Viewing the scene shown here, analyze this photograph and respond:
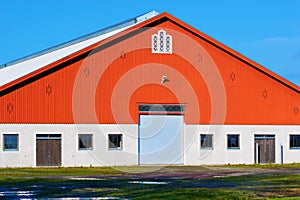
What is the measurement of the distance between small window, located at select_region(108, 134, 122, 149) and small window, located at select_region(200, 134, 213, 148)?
578cm

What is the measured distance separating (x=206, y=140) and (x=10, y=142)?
1332cm

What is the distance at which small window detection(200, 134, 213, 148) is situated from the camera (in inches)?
1853

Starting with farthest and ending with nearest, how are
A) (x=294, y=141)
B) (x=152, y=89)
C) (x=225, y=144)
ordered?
(x=294, y=141) → (x=225, y=144) → (x=152, y=89)

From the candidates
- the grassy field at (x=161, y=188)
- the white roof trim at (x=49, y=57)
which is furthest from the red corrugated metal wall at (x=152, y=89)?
the grassy field at (x=161, y=188)

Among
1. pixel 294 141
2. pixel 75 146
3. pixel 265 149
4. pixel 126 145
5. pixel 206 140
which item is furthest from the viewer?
pixel 294 141

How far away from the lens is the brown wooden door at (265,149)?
1909 inches

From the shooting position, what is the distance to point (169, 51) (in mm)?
47031

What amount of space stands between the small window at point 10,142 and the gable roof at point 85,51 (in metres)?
3.06

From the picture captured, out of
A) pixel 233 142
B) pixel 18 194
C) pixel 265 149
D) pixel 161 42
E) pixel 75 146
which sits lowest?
pixel 18 194

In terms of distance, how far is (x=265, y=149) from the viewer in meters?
48.8

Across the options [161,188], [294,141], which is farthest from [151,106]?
[161,188]

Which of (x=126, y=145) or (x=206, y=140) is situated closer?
(x=126, y=145)

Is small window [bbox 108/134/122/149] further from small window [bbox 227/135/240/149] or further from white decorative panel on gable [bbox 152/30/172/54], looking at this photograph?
small window [bbox 227/135/240/149]

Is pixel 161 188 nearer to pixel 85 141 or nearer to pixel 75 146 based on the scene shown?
pixel 75 146
